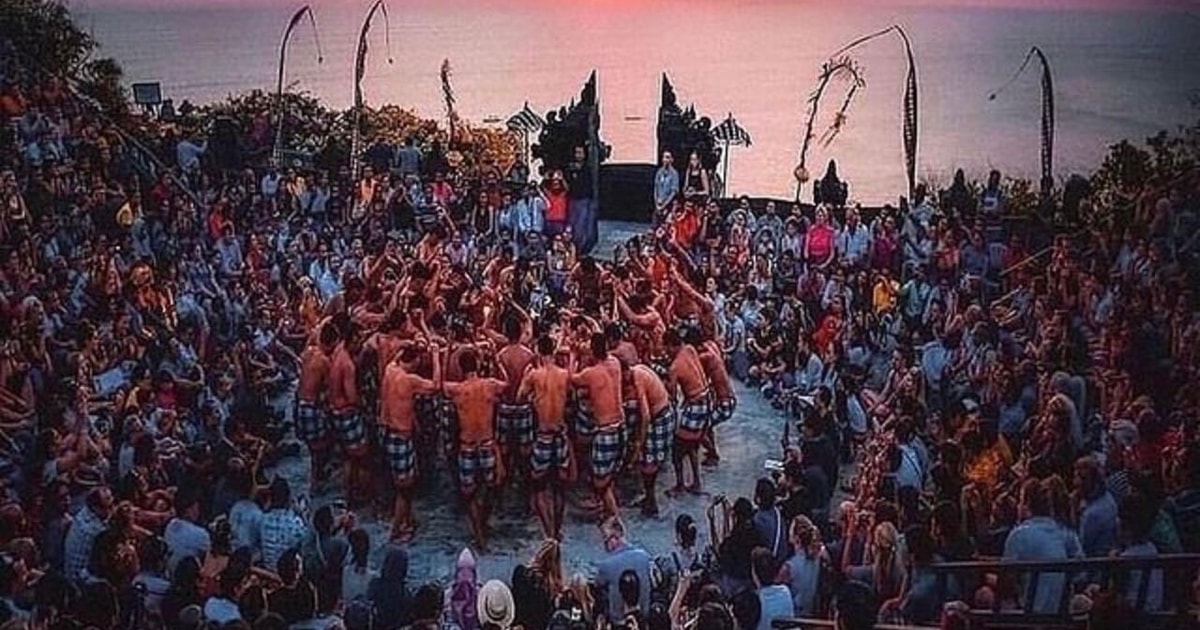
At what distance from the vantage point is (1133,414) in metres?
8.09

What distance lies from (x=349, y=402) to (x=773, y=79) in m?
124

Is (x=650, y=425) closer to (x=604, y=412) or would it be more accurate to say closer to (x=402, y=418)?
(x=604, y=412)

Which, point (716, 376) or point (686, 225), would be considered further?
point (686, 225)

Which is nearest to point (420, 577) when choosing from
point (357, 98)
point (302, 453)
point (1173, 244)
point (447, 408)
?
point (447, 408)

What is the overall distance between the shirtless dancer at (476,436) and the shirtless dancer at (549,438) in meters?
0.26

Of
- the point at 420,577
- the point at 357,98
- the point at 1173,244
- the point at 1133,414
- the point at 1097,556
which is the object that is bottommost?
the point at 420,577

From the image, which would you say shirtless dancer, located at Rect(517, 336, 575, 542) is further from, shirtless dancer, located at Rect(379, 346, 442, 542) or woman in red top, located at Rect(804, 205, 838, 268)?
woman in red top, located at Rect(804, 205, 838, 268)

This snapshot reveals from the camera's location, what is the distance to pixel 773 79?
427ft

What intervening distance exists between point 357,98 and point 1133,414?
52.5 ft

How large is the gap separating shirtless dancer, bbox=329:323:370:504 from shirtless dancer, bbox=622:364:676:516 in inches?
80.4

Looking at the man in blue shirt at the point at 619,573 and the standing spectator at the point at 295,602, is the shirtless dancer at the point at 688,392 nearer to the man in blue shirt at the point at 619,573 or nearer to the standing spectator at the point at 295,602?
the man in blue shirt at the point at 619,573

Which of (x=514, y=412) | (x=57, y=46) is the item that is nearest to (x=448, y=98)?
(x=57, y=46)

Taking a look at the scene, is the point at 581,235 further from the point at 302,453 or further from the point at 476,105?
the point at 476,105

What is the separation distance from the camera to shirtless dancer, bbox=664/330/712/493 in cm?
1006
